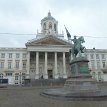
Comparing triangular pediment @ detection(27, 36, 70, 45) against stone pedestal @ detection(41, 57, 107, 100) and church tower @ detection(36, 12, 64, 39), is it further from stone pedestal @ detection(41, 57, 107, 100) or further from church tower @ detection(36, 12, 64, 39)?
stone pedestal @ detection(41, 57, 107, 100)

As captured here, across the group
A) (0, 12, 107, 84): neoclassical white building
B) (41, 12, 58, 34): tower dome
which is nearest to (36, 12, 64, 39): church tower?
(41, 12, 58, 34): tower dome

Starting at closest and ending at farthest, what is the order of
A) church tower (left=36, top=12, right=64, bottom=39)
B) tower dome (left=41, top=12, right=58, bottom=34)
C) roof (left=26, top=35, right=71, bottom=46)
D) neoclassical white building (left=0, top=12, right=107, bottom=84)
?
neoclassical white building (left=0, top=12, right=107, bottom=84), roof (left=26, top=35, right=71, bottom=46), church tower (left=36, top=12, right=64, bottom=39), tower dome (left=41, top=12, right=58, bottom=34)

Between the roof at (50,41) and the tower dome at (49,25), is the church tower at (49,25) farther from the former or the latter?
the roof at (50,41)

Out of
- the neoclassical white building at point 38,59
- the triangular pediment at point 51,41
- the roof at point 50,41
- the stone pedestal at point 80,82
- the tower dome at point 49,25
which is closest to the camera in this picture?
the stone pedestal at point 80,82

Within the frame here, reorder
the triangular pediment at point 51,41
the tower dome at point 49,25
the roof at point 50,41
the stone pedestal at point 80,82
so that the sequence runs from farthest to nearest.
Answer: the tower dome at point 49,25
the triangular pediment at point 51,41
the roof at point 50,41
the stone pedestal at point 80,82

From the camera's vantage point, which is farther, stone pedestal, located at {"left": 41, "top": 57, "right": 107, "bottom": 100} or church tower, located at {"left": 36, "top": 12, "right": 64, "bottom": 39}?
church tower, located at {"left": 36, "top": 12, "right": 64, "bottom": 39}

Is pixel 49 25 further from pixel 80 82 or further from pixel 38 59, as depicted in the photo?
pixel 80 82

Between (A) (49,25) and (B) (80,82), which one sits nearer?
(B) (80,82)

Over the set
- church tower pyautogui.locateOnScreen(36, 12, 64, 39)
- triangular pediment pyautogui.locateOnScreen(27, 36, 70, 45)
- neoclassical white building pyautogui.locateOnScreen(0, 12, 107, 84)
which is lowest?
neoclassical white building pyautogui.locateOnScreen(0, 12, 107, 84)

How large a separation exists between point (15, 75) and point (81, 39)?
48442 millimetres

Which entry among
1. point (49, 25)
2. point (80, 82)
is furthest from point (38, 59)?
point (80, 82)

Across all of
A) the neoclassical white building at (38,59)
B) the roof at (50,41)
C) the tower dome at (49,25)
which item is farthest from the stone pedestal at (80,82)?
the tower dome at (49,25)

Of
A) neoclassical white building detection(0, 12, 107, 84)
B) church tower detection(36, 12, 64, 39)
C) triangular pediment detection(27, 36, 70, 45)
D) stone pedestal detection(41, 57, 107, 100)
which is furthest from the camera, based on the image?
church tower detection(36, 12, 64, 39)

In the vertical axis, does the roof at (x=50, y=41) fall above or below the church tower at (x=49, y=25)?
below
